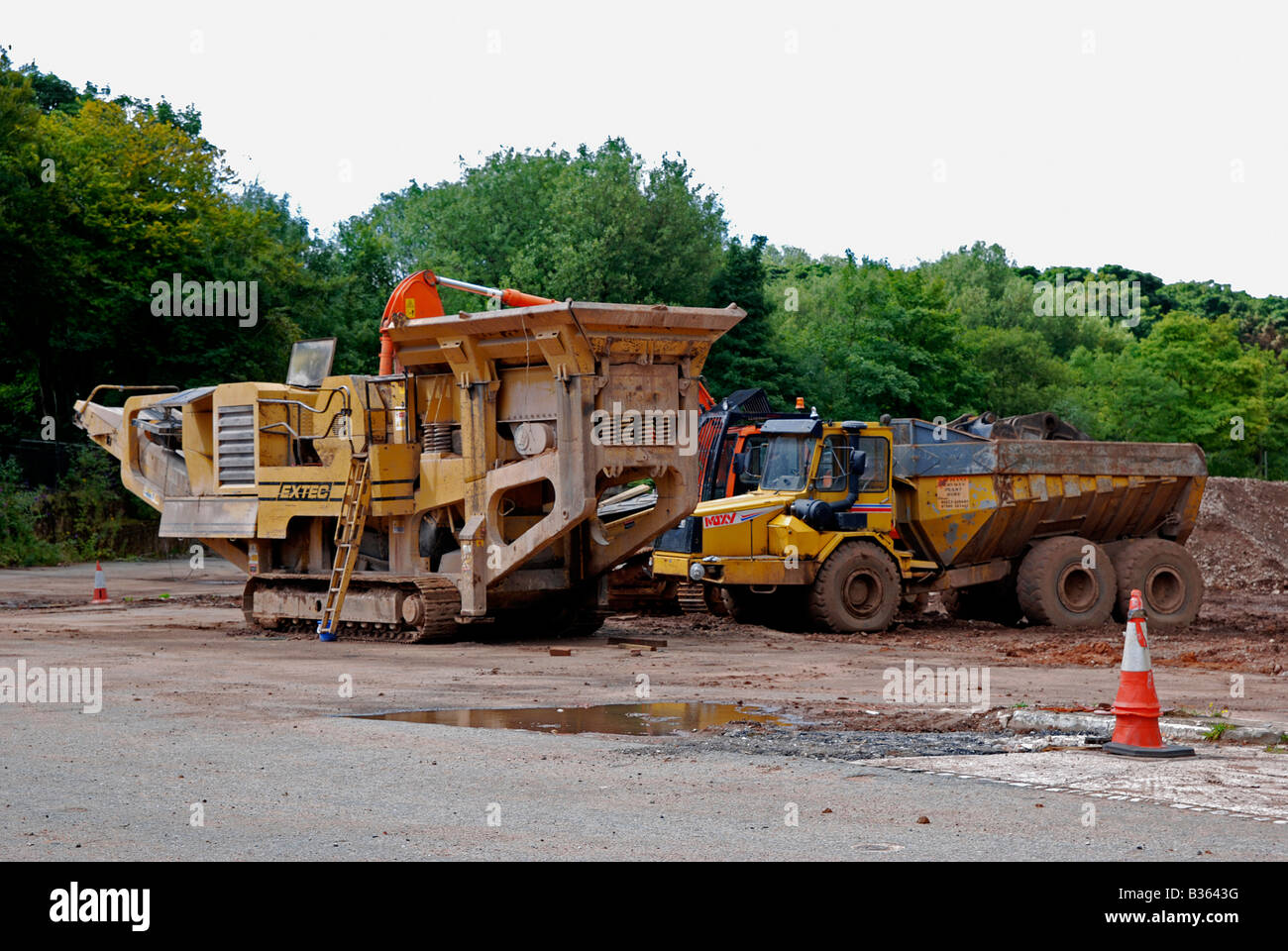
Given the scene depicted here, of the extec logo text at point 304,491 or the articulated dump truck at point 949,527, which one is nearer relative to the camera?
the extec logo text at point 304,491

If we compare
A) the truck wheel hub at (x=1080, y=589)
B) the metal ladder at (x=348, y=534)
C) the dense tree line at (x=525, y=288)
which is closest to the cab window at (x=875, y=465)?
the truck wheel hub at (x=1080, y=589)

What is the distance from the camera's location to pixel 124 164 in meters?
42.6

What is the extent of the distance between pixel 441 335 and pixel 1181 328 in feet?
168

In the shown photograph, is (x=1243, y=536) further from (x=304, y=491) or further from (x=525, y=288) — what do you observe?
(x=525, y=288)

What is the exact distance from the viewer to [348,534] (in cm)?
1820

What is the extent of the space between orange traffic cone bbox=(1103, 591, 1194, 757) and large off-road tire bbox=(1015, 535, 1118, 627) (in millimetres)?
11775

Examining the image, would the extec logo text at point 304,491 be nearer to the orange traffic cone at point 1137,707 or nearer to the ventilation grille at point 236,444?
the ventilation grille at point 236,444

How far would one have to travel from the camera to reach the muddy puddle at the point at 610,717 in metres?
10.9

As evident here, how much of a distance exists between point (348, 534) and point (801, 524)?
18.7ft

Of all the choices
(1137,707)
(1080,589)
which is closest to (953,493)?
(1080,589)

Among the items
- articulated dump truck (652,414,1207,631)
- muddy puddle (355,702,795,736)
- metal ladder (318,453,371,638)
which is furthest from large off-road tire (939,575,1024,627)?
Result: muddy puddle (355,702,795,736)

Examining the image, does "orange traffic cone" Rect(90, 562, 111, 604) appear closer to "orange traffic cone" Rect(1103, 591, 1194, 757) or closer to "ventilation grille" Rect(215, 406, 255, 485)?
"ventilation grille" Rect(215, 406, 255, 485)

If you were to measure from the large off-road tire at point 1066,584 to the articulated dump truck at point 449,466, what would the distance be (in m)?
5.70

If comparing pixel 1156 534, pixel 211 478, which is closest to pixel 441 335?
pixel 211 478
